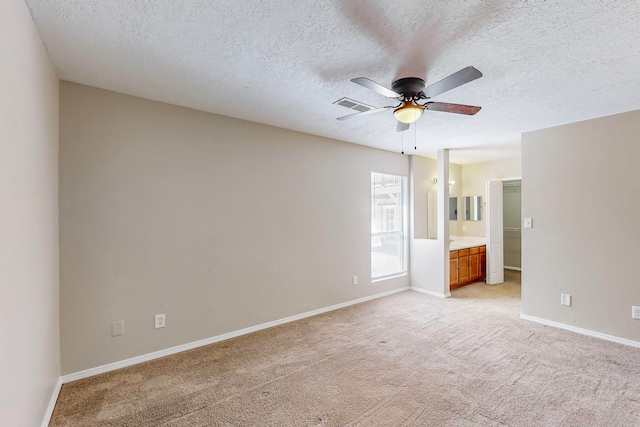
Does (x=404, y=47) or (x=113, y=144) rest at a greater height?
(x=404, y=47)

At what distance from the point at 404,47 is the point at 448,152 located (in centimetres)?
348

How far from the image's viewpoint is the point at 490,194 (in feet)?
19.1

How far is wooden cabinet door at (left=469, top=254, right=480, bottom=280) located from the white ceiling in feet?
10.6

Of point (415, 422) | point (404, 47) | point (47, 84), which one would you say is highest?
point (404, 47)

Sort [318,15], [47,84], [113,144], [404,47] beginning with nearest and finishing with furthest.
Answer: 1. [318,15]
2. [404,47]
3. [47,84]
4. [113,144]

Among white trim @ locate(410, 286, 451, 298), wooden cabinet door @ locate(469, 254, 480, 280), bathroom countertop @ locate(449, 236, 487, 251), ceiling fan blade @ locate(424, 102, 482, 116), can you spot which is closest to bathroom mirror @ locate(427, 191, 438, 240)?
bathroom countertop @ locate(449, 236, 487, 251)

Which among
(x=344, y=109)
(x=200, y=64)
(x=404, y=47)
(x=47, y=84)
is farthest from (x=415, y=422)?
(x=47, y=84)

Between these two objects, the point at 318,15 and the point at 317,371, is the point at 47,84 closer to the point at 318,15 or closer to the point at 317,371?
the point at 318,15

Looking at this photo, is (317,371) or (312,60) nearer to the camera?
(312,60)

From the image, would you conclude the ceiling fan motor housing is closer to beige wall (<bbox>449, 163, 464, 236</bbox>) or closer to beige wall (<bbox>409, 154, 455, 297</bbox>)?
beige wall (<bbox>409, 154, 455, 297</bbox>)

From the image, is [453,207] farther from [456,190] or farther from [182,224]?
[182,224]

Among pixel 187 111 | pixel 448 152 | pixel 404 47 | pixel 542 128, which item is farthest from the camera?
pixel 448 152

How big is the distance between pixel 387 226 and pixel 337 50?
12.0ft

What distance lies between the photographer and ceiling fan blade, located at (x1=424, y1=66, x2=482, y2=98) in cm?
175
